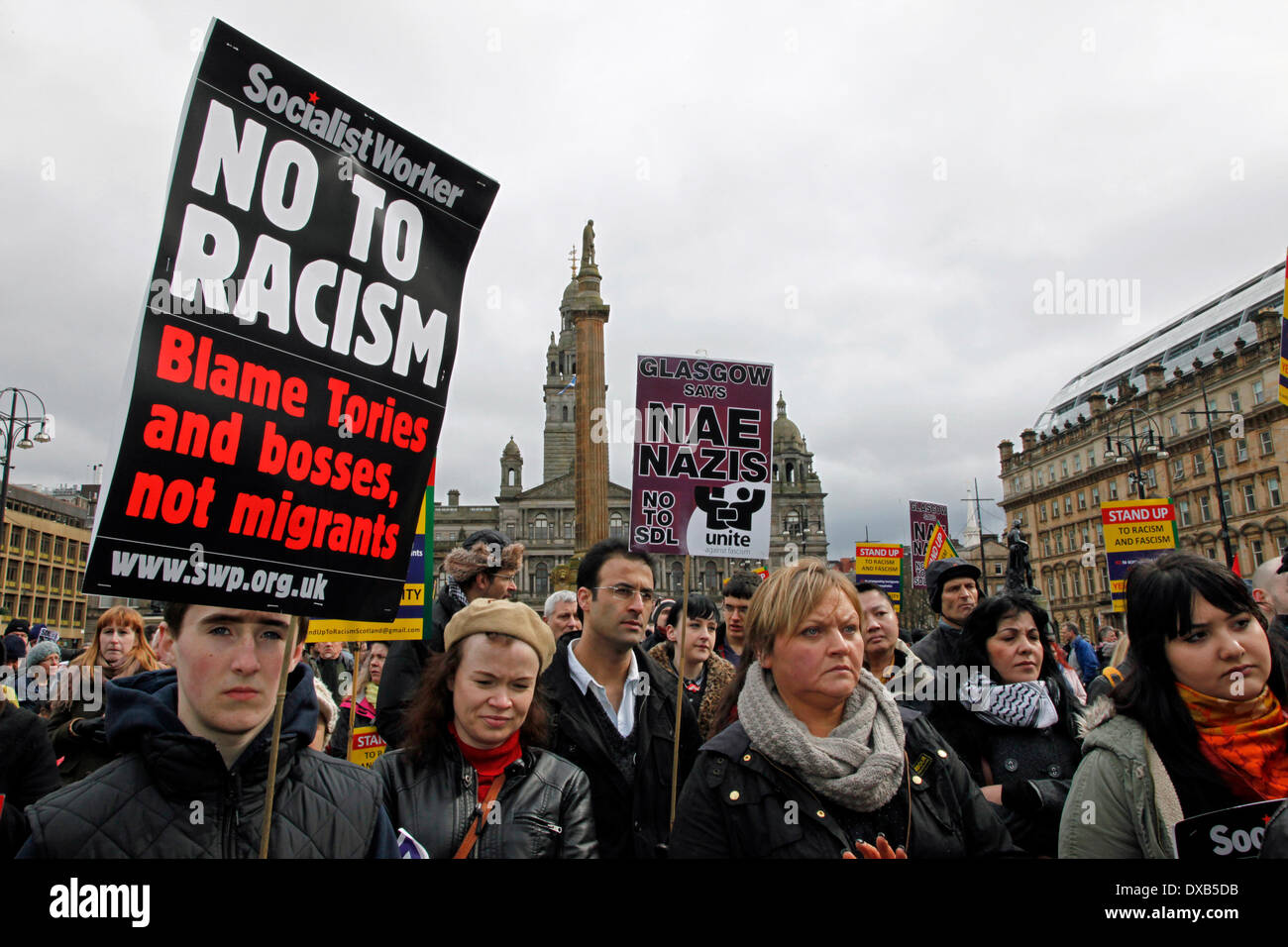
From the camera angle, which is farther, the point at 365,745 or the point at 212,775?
the point at 365,745

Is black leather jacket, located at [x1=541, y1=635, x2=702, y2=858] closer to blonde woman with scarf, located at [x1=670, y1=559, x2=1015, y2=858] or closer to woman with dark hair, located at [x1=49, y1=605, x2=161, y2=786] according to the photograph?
blonde woman with scarf, located at [x1=670, y1=559, x2=1015, y2=858]

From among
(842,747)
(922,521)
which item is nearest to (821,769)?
(842,747)

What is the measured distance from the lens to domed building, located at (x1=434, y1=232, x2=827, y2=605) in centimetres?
7931

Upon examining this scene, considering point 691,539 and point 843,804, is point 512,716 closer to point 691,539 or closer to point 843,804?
point 843,804

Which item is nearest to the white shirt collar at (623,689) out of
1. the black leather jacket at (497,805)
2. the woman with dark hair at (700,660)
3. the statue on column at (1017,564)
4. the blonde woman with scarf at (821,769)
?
the woman with dark hair at (700,660)

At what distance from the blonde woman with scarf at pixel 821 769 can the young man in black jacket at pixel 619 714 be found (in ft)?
3.58

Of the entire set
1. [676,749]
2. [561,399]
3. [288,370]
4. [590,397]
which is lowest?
[676,749]

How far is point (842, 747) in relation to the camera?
2.53 m

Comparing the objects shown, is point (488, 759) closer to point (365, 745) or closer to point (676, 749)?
point (676, 749)

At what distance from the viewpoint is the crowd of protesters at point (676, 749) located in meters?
2.10

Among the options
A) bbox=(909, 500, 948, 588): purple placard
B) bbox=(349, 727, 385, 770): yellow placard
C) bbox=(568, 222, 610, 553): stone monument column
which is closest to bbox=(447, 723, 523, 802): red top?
bbox=(349, 727, 385, 770): yellow placard

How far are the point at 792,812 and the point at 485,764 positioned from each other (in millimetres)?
1064

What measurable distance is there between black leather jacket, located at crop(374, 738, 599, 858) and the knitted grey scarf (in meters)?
0.71
